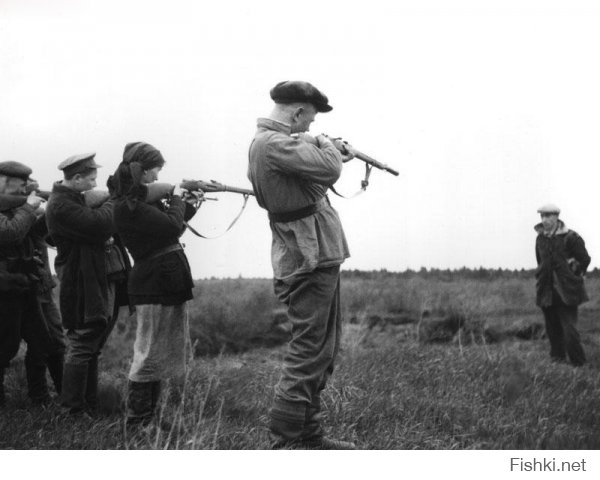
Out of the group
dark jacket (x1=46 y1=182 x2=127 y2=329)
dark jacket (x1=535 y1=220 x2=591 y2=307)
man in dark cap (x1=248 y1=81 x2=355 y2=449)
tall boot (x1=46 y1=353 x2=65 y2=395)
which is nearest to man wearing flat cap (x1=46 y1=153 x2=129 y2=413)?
dark jacket (x1=46 y1=182 x2=127 y2=329)

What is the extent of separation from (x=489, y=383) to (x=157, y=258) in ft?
10.8

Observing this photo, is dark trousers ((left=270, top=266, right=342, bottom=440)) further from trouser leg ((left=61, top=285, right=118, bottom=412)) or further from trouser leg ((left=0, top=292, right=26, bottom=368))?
trouser leg ((left=0, top=292, right=26, bottom=368))

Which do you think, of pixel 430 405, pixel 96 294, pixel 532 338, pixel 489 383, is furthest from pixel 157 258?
pixel 532 338

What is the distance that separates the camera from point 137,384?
14.5 ft

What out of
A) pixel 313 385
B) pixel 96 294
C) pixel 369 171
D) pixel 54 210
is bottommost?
pixel 313 385

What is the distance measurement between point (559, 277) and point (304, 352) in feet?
19.1

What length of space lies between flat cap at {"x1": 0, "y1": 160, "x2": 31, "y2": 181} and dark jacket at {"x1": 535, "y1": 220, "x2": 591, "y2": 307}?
20.9 feet

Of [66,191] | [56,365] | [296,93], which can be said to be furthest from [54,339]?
[296,93]

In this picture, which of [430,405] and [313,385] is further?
[430,405]

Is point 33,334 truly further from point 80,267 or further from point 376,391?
point 376,391

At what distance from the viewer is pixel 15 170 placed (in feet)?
16.8

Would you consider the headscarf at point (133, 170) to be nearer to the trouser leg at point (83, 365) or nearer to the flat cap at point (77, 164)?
the flat cap at point (77, 164)

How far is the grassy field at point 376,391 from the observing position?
171 inches
